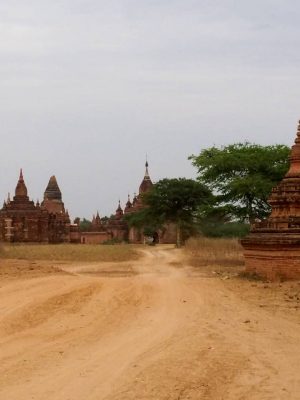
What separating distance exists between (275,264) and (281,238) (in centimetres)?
68

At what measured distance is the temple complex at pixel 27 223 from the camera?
48250 millimetres

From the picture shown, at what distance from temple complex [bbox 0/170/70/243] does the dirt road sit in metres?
33.6

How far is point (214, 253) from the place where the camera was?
2817 cm

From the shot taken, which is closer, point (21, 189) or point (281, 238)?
point (281, 238)

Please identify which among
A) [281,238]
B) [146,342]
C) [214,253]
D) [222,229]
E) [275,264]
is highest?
[222,229]

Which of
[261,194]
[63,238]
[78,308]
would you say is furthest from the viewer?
[63,238]

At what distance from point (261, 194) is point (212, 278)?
33.1ft

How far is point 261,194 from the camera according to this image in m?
27.4

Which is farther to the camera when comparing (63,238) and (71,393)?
(63,238)

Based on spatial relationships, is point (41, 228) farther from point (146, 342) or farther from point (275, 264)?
point (146, 342)

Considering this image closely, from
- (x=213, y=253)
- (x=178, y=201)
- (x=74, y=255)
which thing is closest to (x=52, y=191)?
(x=178, y=201)

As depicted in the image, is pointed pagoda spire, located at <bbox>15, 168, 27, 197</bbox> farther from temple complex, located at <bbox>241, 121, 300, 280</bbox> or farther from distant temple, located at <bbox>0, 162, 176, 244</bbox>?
temple complex, located at <bbox>241, 121, 300, 280</bbox>

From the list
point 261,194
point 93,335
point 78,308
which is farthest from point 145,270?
point 93,335

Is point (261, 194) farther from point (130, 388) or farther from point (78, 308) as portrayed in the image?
point (130, 388)
